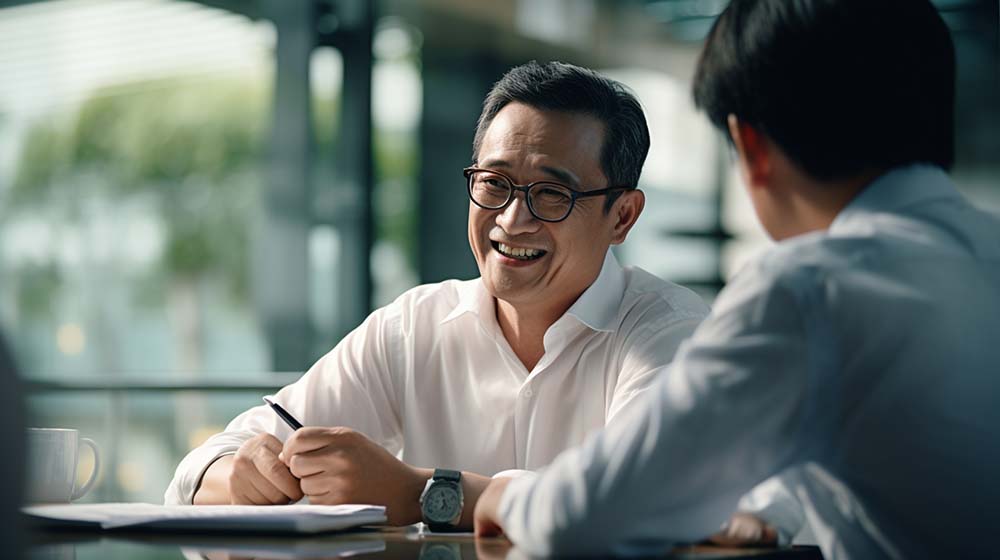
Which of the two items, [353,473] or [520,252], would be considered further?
[520,252]

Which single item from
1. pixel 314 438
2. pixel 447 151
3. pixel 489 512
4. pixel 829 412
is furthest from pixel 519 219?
pixel 447 151

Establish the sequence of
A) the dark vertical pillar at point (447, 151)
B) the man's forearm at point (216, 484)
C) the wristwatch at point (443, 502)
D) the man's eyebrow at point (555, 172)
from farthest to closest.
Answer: the dark vertical pillar at point (447, 151) < the man's eyebrow at point (555, 172) < the man's forearm at point (216, 484) < the wristwatch at point (443, 502)

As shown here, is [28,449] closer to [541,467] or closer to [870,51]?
[870,51]

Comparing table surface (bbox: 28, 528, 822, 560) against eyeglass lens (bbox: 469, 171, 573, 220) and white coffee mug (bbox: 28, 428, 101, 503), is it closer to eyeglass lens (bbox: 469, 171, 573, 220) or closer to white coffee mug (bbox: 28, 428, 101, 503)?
white coffee mug (bbox: 28, 428, 101, 503)

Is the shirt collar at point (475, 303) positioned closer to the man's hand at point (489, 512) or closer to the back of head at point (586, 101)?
the back of head at point (586, 101)

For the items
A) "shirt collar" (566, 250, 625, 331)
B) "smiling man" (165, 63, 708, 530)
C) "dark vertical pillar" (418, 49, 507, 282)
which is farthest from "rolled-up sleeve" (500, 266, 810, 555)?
"dark vertical pillar" (418, 49, 507, 282)

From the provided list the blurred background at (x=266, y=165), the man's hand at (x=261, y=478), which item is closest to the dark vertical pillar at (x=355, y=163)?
the blurred background at (x=266, y=165)

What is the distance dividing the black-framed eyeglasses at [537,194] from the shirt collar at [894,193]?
0.90 metres

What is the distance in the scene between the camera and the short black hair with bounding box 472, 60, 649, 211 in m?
1.96

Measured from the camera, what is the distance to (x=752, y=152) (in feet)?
3.59

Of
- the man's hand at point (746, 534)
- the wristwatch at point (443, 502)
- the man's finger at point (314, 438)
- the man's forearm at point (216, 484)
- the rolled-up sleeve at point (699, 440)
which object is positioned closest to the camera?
the rolled-up sleeve at point (699, 440)

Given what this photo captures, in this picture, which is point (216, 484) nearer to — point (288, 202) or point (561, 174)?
point (561, 174)

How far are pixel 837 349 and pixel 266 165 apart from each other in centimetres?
505

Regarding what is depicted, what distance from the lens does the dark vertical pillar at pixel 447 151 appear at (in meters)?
5.80
